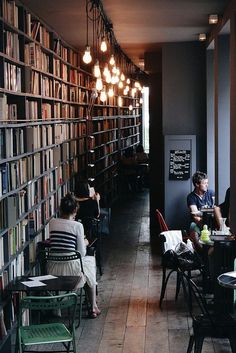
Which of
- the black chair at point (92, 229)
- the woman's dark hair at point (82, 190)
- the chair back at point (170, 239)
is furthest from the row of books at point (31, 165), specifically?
the chair back at point (170, 239)

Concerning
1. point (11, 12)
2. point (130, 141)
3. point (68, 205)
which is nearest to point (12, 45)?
point (11, 12)

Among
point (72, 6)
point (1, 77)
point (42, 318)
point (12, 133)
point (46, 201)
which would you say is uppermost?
point (72, 6)

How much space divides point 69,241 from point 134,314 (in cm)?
107

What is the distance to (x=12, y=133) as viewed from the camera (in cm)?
589

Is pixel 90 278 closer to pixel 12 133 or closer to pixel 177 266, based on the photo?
pixel 177 266

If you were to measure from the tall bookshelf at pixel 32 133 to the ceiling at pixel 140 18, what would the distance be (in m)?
0.19

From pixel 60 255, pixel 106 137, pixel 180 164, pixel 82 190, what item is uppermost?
pixel 106 137

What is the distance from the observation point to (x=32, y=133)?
6652 mm

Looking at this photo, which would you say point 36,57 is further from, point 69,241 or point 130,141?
point 130,141

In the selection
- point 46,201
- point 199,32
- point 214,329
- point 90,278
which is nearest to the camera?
point 214,329

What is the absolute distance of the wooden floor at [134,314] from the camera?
5.94 metres

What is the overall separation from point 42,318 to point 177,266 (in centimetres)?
151

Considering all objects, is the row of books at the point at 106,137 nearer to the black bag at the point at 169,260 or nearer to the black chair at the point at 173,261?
the black chair at the point at 173,261

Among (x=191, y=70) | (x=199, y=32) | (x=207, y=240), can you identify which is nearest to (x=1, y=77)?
(x=207, y=240)
